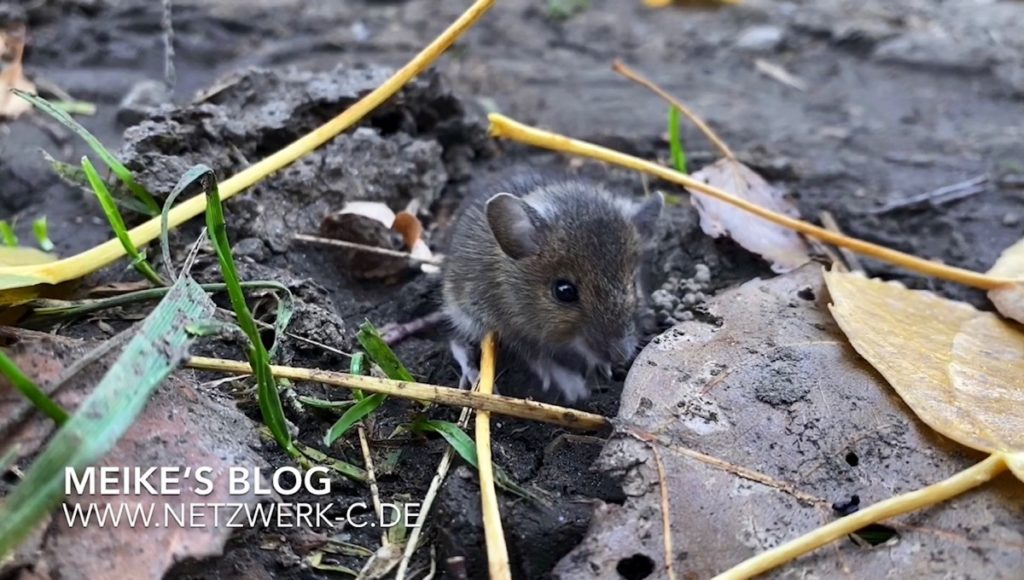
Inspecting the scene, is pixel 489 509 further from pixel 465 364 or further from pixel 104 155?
pixel 104 155

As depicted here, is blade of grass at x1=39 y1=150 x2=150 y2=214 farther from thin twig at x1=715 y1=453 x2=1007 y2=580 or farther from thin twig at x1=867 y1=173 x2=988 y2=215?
thin twig at x1=867 y1=173 x2=988 y2=215

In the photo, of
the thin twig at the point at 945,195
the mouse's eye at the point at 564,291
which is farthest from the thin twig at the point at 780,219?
the thin twig at the point at 945,195

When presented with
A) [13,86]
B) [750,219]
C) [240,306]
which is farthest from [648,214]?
[13,86]

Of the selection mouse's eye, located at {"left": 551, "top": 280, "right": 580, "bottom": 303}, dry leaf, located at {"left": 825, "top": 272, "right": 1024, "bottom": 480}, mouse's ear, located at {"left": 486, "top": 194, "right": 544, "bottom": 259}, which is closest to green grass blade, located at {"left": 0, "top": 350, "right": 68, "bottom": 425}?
mouse's ear, located at {"left": 486, "top": 194, "right": 544, "bottom": 259}

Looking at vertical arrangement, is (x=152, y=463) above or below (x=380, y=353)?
above

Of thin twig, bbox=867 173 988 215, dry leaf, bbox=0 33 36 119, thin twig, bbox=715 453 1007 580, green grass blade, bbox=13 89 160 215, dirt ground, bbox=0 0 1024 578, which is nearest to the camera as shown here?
thin twig, bbox=715 453 1007 580
